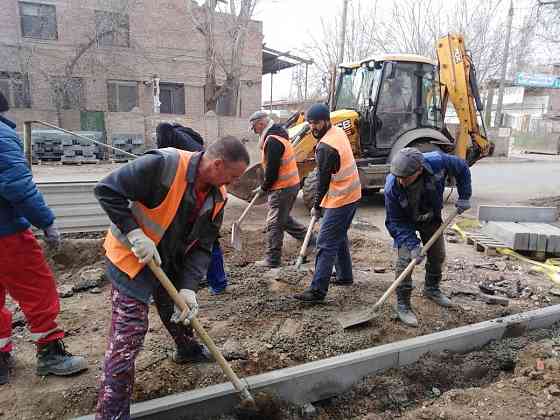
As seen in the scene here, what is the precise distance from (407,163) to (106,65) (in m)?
19.0

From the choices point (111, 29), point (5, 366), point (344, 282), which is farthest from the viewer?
point (111, 29)

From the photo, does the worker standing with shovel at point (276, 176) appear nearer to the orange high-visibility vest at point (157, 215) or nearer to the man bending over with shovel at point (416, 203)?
the man bending over with shovel at point (416, 203)

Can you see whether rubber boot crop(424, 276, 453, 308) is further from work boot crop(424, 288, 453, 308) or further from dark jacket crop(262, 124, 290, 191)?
dark jacket crop(262, 124, 290, 191)

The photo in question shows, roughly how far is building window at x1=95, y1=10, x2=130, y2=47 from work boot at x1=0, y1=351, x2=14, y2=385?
18508 millimetres

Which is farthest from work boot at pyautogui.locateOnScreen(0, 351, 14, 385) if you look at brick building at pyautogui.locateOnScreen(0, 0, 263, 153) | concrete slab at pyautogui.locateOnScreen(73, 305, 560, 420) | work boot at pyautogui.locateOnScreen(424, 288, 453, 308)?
brick building at pyautogui.locateOnScreen(0, 0, 263, 153)

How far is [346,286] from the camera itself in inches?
175

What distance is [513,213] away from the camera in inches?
253

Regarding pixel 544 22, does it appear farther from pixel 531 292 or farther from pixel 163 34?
pixel 163 34

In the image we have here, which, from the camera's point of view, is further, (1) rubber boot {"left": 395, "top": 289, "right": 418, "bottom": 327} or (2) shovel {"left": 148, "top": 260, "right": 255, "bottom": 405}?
(1) rubber boot {"left": 395, "top": 289, "right": 418, "bottom": 327}

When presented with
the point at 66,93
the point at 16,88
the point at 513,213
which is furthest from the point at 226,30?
the point at 513,213

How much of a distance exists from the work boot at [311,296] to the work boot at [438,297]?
1.03 metres

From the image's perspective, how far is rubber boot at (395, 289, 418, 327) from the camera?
370cm

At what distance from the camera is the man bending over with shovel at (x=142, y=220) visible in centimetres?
216

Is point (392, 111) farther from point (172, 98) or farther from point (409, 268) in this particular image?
point (172, 98)
